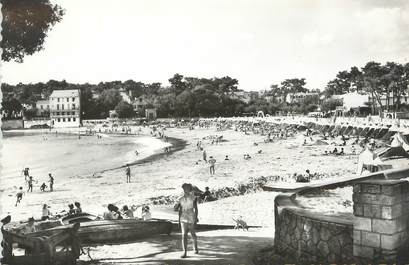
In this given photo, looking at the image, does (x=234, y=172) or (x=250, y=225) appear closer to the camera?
(x=250, y=225)

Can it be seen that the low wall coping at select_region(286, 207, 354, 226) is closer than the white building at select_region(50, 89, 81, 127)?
Yes

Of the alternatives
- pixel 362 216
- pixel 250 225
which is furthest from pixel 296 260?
pixel 250 225

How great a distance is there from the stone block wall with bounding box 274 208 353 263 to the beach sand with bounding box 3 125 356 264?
72 cm

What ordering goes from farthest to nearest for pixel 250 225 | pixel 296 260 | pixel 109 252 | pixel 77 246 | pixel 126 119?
pixel 126 119, pixel 250 225, pixel 109 252, pixel 77 246, pixel 296 260

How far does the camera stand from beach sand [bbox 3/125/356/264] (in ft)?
27.8

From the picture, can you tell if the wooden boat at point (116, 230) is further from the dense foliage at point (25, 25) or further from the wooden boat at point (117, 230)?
the dense foliage at point (25, 25)

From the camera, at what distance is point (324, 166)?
80.5 ft

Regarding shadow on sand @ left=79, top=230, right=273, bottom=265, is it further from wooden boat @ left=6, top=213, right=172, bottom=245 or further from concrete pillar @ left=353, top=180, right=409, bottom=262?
concrete pillar @ left=353, top=180, right=409, bottom=262

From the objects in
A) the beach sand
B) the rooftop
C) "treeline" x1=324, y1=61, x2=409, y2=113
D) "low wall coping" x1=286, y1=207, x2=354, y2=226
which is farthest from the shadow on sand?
the rooftop

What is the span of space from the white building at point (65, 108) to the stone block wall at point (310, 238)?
321 ft

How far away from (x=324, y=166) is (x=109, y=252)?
18.2 meters

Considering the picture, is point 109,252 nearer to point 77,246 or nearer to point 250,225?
point 77,246

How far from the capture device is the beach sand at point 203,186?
8.47m

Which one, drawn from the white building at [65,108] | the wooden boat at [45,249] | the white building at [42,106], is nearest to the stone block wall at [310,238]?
the wooden boat at [45,249]
